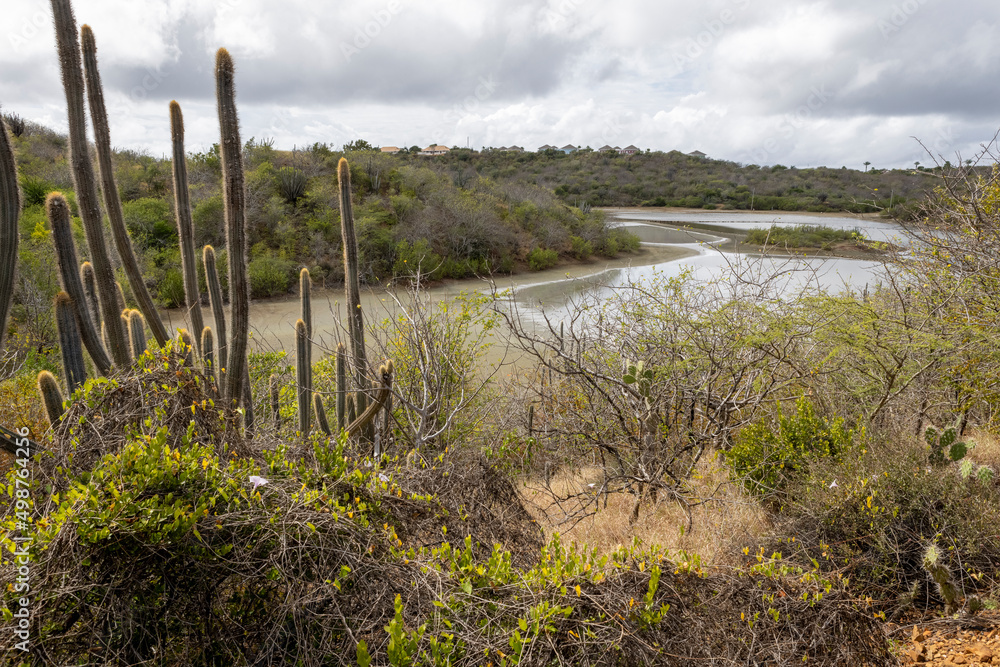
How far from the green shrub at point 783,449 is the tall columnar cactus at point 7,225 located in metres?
5.66

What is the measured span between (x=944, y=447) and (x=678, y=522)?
233cm

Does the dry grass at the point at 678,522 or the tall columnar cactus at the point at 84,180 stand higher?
the tall columnar cactus at the point at 84,180

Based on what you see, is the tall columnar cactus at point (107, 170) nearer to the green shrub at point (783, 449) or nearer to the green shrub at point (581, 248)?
the green shrub at point (783, 449)

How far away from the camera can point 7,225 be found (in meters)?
3.76

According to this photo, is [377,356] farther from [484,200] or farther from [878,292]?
[484,200]

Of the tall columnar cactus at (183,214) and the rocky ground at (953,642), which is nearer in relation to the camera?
the rocky ground at (953,642)

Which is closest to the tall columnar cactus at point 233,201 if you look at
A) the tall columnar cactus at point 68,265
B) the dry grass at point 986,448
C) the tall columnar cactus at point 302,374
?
the tall columnar cactus at point 68,265

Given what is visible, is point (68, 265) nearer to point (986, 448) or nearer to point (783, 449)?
point (783, 449)

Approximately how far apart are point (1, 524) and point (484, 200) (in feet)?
84.9

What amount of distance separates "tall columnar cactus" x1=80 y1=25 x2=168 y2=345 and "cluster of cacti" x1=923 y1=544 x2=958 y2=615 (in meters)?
6.04

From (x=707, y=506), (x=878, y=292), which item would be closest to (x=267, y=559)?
(x=707, y=506)

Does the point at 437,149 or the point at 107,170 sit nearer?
the point at 107,170

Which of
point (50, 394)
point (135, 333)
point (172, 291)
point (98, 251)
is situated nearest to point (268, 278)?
point (172, 291)

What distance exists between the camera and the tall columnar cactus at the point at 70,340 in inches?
167
